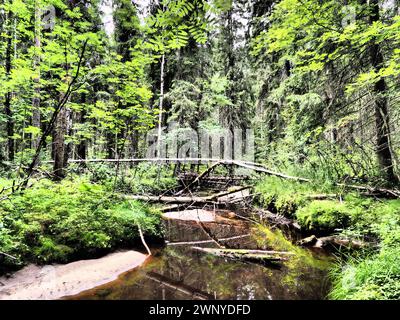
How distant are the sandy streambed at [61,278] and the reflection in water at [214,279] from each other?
0.90ft

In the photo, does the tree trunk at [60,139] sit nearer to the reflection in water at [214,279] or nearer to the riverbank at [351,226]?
the reflection in water at [214,279]

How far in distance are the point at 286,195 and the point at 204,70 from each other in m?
11.9

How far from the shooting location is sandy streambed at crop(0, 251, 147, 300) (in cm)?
411

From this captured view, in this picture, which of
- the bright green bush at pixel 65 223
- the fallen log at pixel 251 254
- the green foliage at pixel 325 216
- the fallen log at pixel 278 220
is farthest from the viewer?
the fallen log at pixel 278 220

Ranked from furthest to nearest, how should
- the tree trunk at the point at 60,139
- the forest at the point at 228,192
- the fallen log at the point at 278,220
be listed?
the fallen log at the point at 278,220 → the tree trunk at the point at 60,139 → the forest at the point at 228,192

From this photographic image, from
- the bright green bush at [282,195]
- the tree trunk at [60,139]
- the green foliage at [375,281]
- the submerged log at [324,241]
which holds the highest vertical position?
the tree trunk at [60,139]

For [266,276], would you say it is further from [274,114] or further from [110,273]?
[274,114]

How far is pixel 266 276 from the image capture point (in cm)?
520

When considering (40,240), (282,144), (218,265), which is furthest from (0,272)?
(282,144)

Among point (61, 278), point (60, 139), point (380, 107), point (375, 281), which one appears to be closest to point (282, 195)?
point (380, 107)

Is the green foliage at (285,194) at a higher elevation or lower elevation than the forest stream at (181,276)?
higher

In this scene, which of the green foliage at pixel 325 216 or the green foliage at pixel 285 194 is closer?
the green foliage at pixel 325 216

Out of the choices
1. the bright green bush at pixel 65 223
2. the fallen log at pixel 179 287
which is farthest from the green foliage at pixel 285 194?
the fallen log at pixel 179 287

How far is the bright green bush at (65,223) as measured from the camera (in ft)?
15.9
